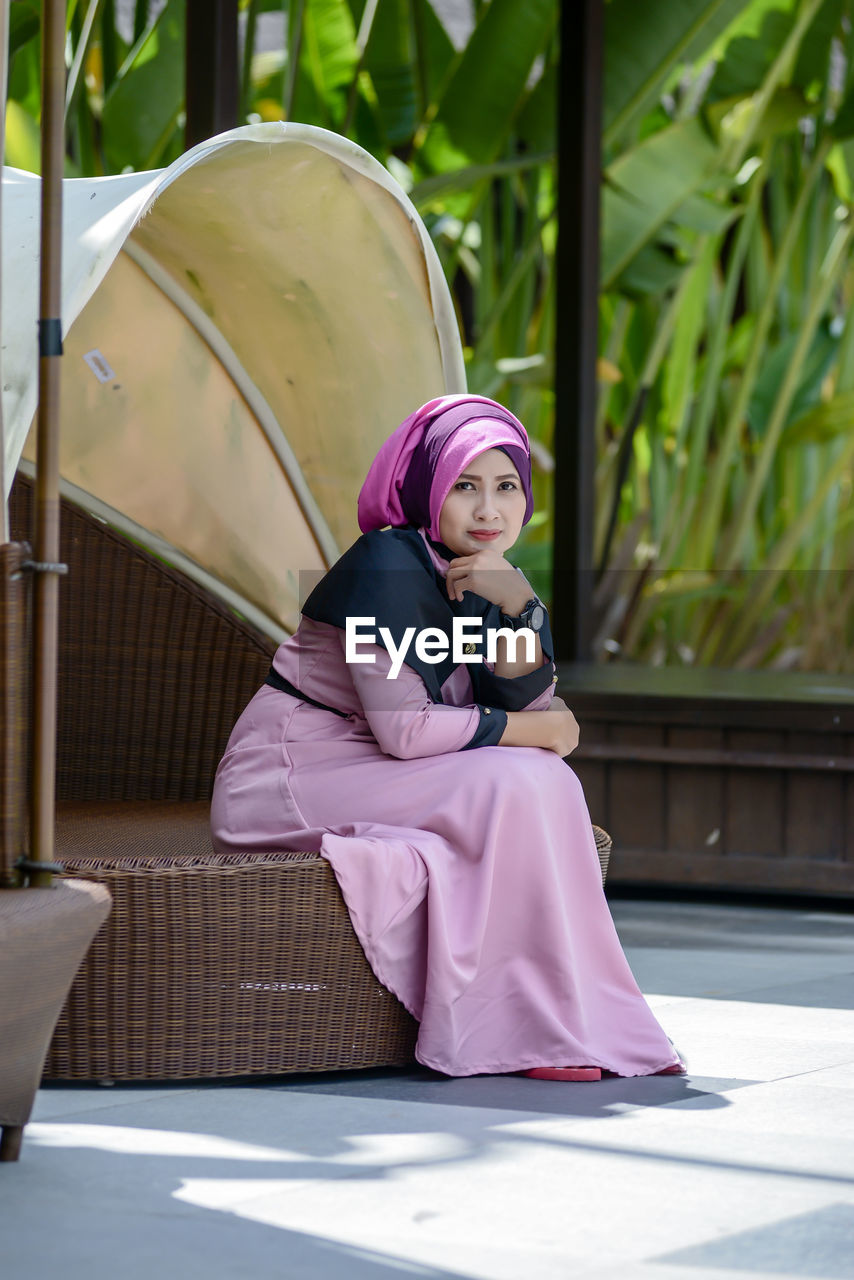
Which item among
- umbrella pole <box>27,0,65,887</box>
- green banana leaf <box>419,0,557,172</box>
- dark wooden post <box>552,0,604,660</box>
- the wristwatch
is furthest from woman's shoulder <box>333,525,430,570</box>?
green banana leaf <box>419,0,557,172</box>

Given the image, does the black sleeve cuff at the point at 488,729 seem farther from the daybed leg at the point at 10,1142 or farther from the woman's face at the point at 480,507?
the daybed leg at the point at 10,1142

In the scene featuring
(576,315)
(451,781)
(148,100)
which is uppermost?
(148,100)

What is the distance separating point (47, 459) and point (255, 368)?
165cm

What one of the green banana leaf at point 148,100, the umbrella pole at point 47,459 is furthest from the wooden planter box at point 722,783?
the umbrella pole at point 47,459

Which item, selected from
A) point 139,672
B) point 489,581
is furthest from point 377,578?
point 139,672

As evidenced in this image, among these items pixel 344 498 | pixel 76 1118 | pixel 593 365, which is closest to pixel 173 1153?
pixel 76 1118

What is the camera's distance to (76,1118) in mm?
2205

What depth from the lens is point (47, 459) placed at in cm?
204

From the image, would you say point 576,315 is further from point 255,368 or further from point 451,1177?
point 451,1177

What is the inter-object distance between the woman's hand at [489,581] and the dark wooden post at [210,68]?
200 centimetres

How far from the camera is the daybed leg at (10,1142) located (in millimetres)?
1994

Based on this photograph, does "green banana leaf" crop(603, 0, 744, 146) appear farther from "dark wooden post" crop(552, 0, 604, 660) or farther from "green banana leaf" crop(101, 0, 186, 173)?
"green banana leaf" crop(101, 0, 186, 173)

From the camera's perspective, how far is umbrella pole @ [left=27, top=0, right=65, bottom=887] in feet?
6.61

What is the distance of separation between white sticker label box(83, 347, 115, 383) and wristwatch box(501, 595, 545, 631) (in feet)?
3.96
